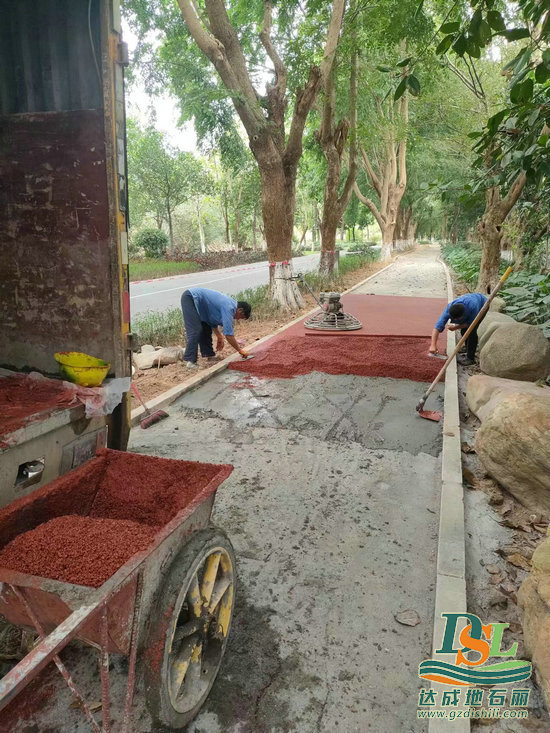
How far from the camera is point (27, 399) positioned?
2705 millimetres

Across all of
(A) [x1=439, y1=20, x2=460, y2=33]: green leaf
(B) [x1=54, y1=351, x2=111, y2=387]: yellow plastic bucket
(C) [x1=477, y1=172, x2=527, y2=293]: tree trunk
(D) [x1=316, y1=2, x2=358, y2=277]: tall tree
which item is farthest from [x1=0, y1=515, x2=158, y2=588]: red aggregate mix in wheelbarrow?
(D) [x1=316, y1=2, x2=358, y2=277]: tall tree

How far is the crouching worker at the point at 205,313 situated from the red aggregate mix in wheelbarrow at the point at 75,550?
4.82m

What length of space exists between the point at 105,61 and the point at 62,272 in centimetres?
132

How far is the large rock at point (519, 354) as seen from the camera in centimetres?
563

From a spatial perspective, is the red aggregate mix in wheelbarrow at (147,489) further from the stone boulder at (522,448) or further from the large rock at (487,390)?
the large rock at (487,390)

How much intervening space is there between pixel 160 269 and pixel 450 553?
23.0m

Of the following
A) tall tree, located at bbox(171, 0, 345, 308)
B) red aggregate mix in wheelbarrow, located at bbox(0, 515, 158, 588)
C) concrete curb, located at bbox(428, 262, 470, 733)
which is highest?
tall tree, located at bbox(171, 0, 345, 308)

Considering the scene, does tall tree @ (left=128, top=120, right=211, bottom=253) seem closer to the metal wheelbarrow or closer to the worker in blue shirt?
the worker in blue shirt

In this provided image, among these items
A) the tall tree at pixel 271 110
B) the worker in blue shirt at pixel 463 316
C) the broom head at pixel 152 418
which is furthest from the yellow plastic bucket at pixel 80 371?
the tall tree at pixel 271 110

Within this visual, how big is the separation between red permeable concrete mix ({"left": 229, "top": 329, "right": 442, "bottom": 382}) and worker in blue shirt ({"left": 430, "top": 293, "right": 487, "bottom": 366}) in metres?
0.54

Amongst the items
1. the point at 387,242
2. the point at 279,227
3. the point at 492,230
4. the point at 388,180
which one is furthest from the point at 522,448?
the point at 387,242

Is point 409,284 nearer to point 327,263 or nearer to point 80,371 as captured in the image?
point 327,263

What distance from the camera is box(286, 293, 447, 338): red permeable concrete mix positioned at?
9125 mm

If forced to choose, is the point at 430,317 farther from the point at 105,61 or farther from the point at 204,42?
the point at 105,61
